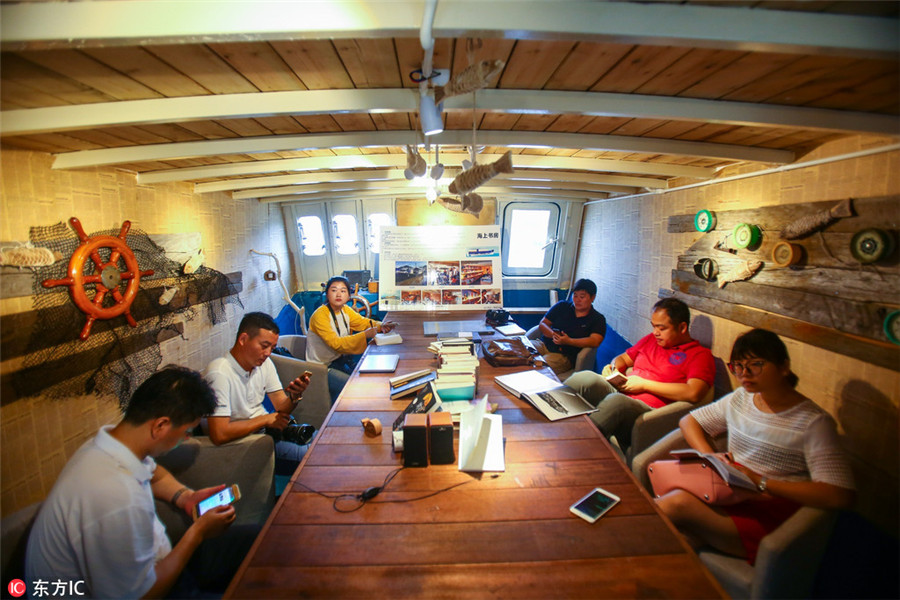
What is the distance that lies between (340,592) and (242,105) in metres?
2.11

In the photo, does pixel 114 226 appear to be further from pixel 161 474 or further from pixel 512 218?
pixel 512 218

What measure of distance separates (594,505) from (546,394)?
0.96 metres

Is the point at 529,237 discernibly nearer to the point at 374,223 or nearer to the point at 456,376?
the point at 374,223

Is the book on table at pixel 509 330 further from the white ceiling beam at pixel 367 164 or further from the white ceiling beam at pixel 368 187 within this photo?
the white ceiling beam at pixel 368 187

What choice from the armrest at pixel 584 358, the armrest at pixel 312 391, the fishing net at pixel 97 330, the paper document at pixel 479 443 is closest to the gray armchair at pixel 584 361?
the armrest at pixel 584 358

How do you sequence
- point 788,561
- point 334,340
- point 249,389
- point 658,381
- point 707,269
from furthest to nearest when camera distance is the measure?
1. point 334,340
2. point 707,269
3. point 658,381
4. point 249,389
5. point 788,561

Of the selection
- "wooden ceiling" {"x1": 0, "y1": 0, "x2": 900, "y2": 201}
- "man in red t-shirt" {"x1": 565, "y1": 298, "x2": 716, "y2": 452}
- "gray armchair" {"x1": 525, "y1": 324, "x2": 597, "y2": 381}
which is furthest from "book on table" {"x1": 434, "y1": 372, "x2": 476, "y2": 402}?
"gray armchair" {"x1": 525, "y1": 324, "x2": 597, "y2": 381}

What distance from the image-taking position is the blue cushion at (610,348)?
4922mm

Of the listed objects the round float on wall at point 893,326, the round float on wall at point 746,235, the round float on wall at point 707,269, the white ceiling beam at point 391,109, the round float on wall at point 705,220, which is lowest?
the round float on wall at point 893,326

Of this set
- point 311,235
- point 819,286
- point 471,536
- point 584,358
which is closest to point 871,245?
point 819,286

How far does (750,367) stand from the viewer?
1843 mm

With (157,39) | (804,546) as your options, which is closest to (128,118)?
(157,39)

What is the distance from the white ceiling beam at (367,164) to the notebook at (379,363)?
1.77 meters

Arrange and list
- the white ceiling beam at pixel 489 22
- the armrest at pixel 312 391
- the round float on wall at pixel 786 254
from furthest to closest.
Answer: the armrest at pixel 312 391 < the round float on wall at pixel 786 254 < the white ceiling beam at pixel 489 22
